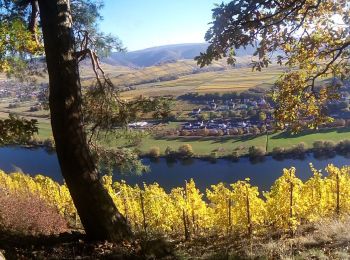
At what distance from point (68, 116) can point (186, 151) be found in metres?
66.0

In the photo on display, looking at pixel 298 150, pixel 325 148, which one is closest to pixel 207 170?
pixel 298 150

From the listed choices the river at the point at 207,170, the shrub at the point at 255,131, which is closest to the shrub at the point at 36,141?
the river at the point at 207,170

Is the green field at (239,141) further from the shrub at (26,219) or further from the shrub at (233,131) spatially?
the shrub at (26,219)

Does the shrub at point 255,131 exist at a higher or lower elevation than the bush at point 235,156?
higher

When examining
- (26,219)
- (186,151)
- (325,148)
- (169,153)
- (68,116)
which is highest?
(68,116)

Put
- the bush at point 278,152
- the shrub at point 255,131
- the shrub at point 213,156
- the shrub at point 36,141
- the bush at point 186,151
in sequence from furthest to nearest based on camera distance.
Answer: the shrub at point 255,131 < the bush at point 186,151 < the shrub at point 213,156 < the shrub at point 36,141 < the bush at point 278,152

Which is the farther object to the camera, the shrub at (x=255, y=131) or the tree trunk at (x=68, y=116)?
the shrub at (x=255, y=131)

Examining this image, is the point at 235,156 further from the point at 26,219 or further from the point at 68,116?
the point at 68,116

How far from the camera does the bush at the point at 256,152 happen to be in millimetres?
64812

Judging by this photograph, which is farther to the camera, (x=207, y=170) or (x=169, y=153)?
(x=169, y=153)

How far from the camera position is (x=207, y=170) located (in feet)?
Result: 206

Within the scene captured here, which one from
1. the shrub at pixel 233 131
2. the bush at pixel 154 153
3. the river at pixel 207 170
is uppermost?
the shrub at pixel 233 131

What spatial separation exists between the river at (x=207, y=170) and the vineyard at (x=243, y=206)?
2746 centimetres

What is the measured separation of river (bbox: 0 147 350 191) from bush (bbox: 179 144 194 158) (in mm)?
1915
